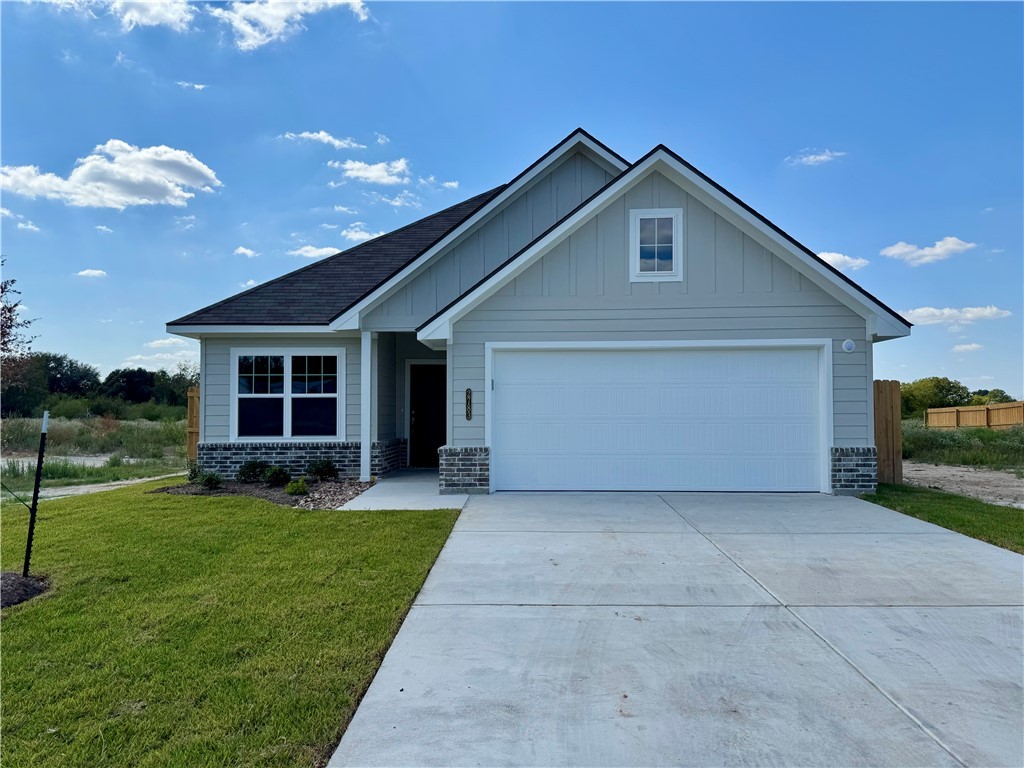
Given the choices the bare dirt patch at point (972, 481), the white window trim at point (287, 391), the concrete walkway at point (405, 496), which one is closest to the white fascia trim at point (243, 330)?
the white window trim at point (287, 391)

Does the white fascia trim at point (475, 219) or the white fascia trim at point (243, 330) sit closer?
the white fascia trim at point (475, 219)

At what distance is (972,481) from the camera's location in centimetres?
1209

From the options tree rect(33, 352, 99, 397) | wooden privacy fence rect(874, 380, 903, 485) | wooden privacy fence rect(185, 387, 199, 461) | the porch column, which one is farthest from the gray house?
tree rect(33, 352, 99, 397)

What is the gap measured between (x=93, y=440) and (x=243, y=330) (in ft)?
43.1

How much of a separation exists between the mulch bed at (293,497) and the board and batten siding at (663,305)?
2113mm

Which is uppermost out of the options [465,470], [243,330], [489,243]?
[489,243]

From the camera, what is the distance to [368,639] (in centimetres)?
389

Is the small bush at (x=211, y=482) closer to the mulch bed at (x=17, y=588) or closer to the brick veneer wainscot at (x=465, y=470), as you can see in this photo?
the brick veneer wainscot at (x=465, y=470)

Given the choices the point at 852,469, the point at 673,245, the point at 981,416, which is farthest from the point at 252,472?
the point at 981,416

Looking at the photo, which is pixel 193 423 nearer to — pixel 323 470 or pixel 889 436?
pixel 323 470

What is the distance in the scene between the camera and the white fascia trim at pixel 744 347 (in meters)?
9.30

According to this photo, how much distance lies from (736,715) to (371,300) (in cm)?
923

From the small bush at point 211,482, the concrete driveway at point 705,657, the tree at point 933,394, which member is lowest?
the concrete driveway at point 705,657

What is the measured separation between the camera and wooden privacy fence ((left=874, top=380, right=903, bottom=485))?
11125mm
